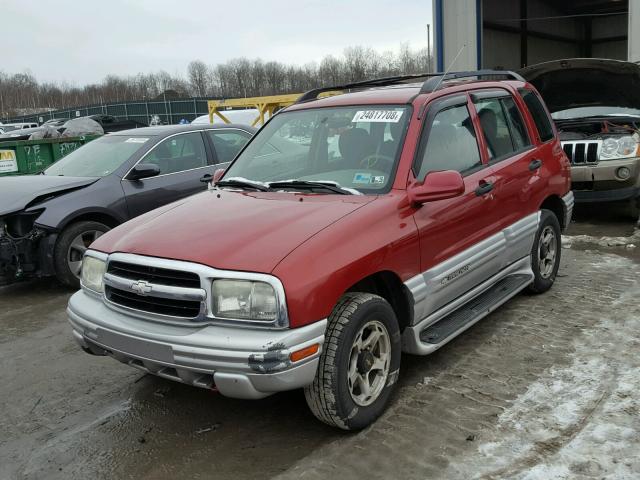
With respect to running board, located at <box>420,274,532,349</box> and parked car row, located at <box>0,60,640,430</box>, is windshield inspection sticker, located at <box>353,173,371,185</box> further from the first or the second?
running board, located at <box>420,274,532,349</box>

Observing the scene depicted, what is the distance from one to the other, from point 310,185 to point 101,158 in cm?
419

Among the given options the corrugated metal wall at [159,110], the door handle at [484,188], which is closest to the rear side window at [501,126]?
the door handle at [484,188]

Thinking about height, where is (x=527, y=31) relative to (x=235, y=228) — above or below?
above

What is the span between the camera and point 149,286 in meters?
3.06

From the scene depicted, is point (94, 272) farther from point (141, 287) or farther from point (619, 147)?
point (619, 147)

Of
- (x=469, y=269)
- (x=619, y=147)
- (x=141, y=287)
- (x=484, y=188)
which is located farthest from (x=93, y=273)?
(x=619, y=147)

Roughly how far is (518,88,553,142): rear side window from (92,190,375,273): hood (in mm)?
2515

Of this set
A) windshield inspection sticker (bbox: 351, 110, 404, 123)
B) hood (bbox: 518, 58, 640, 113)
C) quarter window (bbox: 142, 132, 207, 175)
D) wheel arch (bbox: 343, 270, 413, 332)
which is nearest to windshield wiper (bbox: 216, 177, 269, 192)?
windshield inspection sticker (bbox: 351, 110, 404, 123)

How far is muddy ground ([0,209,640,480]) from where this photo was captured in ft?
9.76

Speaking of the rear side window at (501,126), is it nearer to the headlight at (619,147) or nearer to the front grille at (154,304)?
the front grille at (154,304)

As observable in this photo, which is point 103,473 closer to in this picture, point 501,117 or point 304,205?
point 304,205

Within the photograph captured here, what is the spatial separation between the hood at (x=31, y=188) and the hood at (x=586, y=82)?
625 cm

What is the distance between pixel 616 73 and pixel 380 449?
7.23 metres

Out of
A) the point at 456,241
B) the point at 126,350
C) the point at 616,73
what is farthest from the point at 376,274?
the point at 616,73
